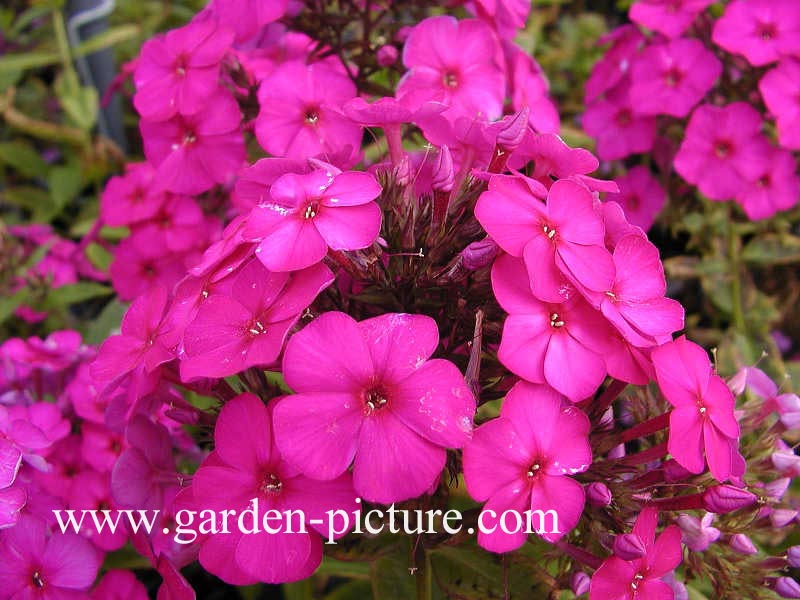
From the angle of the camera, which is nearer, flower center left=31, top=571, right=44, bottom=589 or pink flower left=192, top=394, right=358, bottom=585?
pink flower left=192, top=394, right=358, bottom=585

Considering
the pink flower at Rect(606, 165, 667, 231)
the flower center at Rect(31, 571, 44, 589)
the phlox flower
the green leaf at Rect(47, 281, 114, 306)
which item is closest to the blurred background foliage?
the green leaf at Rect(47, 281, 114, 306)

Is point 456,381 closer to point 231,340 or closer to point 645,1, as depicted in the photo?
point 231,340

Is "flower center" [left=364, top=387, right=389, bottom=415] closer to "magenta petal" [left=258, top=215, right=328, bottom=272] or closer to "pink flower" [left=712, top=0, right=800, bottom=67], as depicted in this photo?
"magenta petal" [left=258, top=215, right=328, bottom=272]

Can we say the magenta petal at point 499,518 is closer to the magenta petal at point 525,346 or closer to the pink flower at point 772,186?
the magenta petal at point 525,346

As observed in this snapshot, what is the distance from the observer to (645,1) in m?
1.70

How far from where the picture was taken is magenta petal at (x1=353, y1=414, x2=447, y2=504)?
2.46ft

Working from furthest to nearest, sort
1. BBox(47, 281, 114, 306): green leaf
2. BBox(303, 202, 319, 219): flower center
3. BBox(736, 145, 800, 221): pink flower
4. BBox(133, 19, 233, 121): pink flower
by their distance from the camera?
BBox(47, 281, 114, 306): green leaf < BBox(736, 145, 800, 221): pink flower < BBox(133, 19, 233, 121): pink flower < BBox(303, 202, 319, 219): flower center

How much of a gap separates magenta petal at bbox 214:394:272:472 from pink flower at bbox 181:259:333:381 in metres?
0.05

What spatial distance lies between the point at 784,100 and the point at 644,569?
42.8 inches

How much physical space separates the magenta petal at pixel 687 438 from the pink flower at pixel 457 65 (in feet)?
1.94

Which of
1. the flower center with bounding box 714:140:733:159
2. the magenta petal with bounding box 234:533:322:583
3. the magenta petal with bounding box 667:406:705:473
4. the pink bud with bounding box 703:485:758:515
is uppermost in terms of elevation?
the magenta petal with bounding box 667:406:705:473

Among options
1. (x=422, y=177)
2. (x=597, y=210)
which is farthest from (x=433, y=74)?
(x=597, y=210)

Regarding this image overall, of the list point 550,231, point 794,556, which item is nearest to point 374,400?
point 550,231

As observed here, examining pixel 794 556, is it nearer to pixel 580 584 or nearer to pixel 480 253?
pixel 580 584
